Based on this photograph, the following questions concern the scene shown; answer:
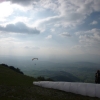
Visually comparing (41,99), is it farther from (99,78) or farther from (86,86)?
(99,78)

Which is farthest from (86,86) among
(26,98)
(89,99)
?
(26,98)

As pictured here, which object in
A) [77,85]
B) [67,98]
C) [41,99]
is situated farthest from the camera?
[77,85]

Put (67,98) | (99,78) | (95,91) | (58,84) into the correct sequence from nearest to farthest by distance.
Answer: (67,98) < (95,91) < (58,84) < (99,78)

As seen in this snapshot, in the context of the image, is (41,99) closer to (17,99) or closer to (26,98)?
(26,98)

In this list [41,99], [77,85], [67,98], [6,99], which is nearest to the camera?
[6,99]

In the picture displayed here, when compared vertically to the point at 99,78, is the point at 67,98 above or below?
below

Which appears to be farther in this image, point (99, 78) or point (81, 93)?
point (99, 78)

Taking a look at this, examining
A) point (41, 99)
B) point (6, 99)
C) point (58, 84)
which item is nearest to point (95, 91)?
point (58, 84)

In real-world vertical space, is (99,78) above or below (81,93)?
above

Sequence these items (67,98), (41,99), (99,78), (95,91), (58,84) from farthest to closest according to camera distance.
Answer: (99,78), (58,84), (95,91), (67,98), (41,99)
